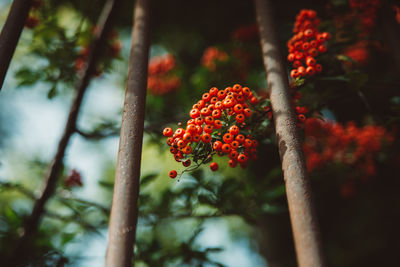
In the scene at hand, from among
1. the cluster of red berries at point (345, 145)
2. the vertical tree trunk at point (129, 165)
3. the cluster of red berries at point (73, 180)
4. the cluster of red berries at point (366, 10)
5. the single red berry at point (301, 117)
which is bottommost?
the vertical tree trunk at point (129, 165)

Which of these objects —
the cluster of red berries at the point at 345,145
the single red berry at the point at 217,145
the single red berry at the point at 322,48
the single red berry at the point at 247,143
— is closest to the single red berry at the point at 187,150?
the single red berry at the point at 217,145

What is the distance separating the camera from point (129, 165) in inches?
41.6

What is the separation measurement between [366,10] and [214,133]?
66.1 inches

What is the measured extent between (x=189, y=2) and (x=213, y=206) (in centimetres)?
329

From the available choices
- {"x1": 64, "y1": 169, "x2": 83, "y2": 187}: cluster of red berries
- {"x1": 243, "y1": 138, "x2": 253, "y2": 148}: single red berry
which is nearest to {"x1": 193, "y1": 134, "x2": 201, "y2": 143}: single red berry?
{"x1": 243, "y1": 138, "x2": 253, "y2": 148}: single red berry

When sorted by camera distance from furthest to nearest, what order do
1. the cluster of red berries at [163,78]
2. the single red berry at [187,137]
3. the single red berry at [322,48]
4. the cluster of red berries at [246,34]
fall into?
the cluster of red berries at [163,78], the cluster of red berries at [246,34], the single red berry at [322,48], the single red berry at [187,137]

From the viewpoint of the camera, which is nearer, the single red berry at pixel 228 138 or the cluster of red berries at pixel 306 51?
the single red berry at pixel 228 138

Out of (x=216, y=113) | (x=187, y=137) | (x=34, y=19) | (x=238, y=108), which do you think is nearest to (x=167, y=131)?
(x=187, y=137)

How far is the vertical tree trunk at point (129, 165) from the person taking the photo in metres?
0.92

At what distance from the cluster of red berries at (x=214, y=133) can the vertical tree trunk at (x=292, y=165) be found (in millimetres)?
153

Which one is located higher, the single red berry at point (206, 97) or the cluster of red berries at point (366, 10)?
the cluster of red berries at point (366, 10)

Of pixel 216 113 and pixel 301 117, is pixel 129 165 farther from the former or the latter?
pixel 301 117

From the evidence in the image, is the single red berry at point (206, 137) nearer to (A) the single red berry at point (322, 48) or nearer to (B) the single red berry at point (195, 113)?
(B) the single red berry at point (195, 113)

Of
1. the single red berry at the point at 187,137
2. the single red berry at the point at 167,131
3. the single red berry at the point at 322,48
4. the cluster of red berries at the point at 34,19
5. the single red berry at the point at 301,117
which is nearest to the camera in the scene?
the single red berry at the point at 187,137
